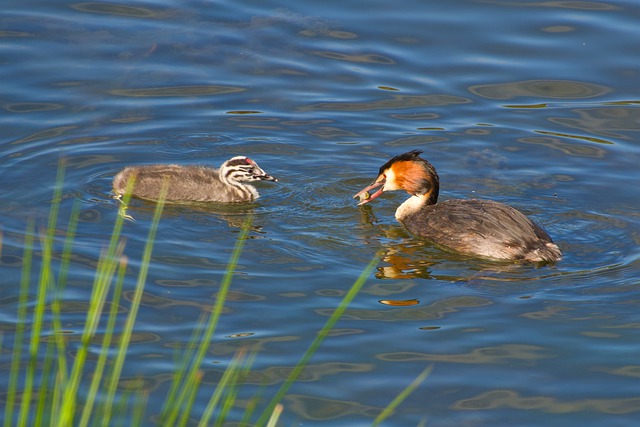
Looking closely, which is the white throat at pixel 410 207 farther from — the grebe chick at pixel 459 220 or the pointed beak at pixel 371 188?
the pointed beak at pixel 371 188

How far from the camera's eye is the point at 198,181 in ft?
30.6

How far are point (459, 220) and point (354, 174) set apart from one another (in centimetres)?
153

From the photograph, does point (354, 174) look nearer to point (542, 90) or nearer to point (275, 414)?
point (542, 90)

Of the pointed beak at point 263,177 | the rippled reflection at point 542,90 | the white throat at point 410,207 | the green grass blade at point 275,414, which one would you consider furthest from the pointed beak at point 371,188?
the green grass blade at point 275,414

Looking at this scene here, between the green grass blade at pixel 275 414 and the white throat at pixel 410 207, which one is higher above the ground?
the green grass blade at pixel 275 414

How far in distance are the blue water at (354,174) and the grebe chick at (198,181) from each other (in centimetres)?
17

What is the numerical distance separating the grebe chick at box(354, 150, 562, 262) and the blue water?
0.49 ft

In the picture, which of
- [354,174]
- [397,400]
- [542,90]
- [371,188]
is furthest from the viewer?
[542,90]

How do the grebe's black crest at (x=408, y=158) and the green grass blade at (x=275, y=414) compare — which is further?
the grebe's black crest at (x=408, y=158)

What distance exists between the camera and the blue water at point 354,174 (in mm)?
6516

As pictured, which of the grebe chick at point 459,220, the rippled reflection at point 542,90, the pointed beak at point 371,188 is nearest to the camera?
the grebe chick at point 459,220

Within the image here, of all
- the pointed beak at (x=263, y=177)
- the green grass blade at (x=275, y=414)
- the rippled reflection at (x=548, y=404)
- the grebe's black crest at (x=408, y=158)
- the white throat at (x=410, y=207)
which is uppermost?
the green grass blade at (x=275, y=414)

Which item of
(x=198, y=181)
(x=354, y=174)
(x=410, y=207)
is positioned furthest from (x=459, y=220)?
(x=198, y=181)

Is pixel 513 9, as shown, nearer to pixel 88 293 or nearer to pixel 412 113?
pixel 412 113
